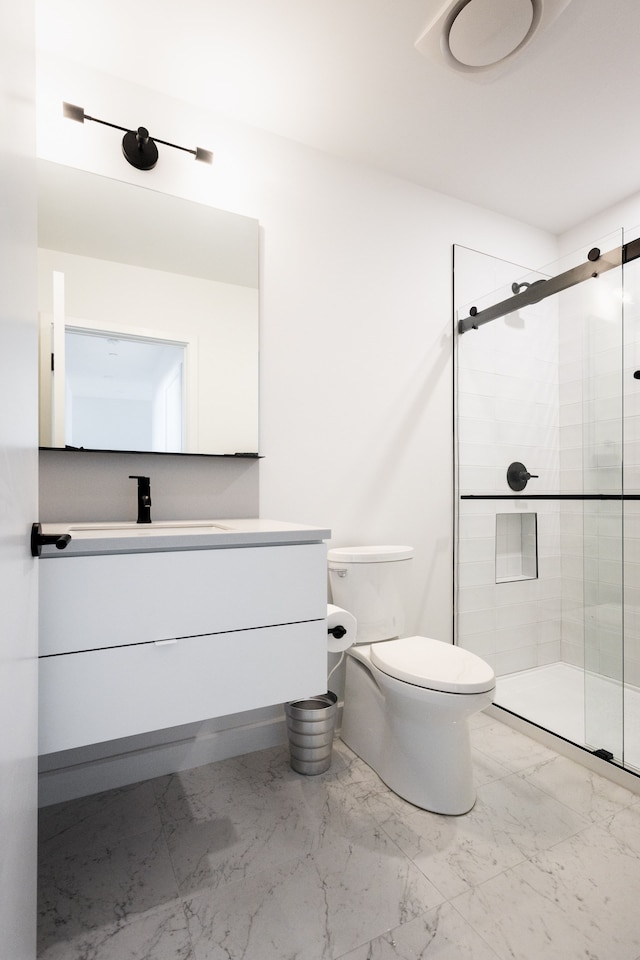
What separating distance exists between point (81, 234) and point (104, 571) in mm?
1223

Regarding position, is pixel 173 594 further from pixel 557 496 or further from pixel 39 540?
pixel 557 496

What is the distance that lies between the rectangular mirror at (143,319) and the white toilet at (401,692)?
70 cm

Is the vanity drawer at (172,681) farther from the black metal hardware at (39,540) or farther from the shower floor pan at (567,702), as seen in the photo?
the shower floor pan at (567,702)

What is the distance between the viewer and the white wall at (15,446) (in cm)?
44

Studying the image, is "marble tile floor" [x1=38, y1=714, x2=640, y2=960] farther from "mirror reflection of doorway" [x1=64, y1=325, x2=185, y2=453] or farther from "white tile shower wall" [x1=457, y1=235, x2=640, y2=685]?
"mirror reflection of doorway" [x1=64, y1=325, x2=185, y2=453]

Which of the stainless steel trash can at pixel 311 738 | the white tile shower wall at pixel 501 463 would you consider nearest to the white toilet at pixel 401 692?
the stainless steel trash can at pixel 311 738

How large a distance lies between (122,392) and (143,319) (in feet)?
0.93

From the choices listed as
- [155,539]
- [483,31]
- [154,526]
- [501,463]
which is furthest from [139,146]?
[501,463]

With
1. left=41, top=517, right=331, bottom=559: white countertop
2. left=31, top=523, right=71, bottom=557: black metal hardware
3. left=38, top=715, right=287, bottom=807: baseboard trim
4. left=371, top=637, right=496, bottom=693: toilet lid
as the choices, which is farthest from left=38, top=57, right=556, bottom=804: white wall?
left=31, top=523, right=71, bottom=557: black metal hardware

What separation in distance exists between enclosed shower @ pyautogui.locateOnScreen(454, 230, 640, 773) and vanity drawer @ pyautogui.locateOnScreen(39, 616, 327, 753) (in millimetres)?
1194

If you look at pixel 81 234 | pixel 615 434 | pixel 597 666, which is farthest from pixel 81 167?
pixel 597 666

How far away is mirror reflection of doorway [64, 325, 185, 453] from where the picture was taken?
1.67 metres

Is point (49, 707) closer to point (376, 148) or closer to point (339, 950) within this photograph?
point (339, 950)

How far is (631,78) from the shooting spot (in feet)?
5.87
